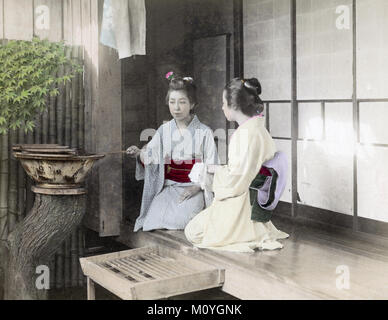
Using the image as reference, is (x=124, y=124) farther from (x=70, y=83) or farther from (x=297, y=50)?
(x=297, y=50)

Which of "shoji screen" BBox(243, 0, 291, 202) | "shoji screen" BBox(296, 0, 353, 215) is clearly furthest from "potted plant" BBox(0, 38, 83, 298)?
"shoji screen" BBox(296, 0, 353, 215)

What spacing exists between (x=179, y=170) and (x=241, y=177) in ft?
3.69

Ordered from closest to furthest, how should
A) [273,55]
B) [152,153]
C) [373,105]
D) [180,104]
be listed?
[373,105] → [180,104] → [152,153] → [273,55]

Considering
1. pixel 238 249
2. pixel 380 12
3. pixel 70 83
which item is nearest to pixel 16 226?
pixel 70 83

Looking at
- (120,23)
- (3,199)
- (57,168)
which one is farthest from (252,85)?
(3,199)

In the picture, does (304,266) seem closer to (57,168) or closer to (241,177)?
(241,177)

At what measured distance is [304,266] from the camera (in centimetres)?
451

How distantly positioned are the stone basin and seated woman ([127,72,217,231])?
2.37ft

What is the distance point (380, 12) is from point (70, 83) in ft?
10.6

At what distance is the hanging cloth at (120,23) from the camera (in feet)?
19.9

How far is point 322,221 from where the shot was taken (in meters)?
6.07

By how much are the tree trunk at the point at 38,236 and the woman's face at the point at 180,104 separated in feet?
4.18

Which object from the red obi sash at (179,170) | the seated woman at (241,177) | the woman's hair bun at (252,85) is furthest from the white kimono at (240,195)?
the red obi sash at (179,170)

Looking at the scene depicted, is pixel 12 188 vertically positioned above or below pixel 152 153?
below
